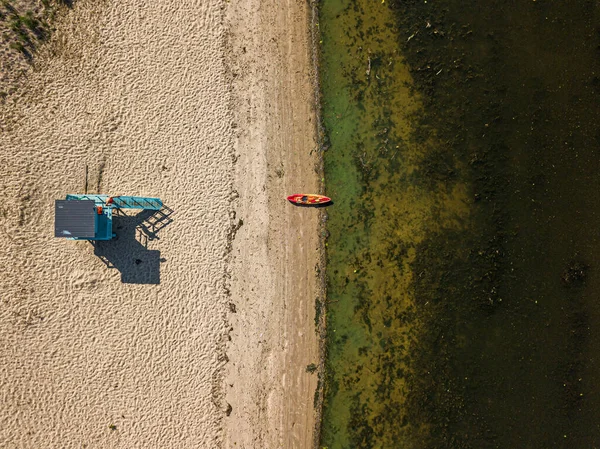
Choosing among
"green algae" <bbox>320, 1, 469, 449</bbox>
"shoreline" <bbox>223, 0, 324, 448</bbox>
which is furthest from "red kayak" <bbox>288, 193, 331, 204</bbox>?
"green algae" <bbox>320, 1, 469, 449</bbox>

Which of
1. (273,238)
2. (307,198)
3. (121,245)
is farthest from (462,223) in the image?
(121,245)

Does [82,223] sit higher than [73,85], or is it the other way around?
[73,85]

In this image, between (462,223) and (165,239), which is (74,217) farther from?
(462,223)

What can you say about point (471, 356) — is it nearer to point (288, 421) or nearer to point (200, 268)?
point (288, 421)

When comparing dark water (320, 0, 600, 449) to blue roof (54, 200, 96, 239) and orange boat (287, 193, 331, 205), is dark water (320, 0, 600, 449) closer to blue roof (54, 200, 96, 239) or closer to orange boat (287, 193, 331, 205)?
orange boat (287, 193, 331, 205)

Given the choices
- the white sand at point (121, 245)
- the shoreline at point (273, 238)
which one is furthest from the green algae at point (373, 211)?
the white sand at point (121, 245)

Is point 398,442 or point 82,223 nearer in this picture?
point 82,223

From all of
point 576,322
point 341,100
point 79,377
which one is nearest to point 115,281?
point 79,377
